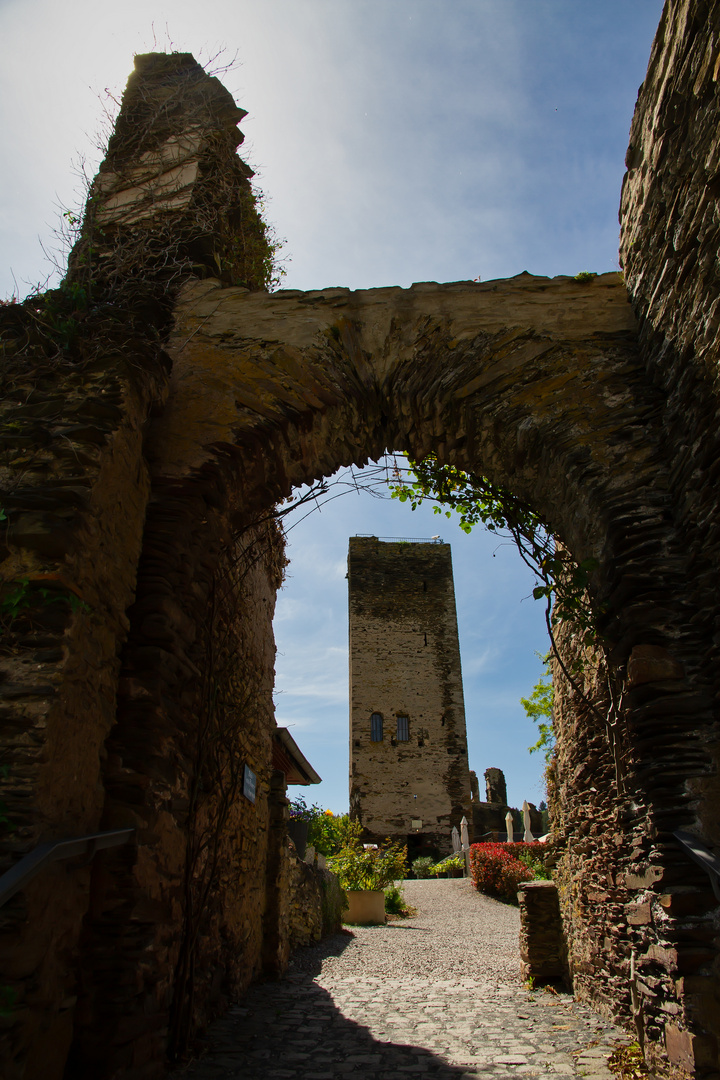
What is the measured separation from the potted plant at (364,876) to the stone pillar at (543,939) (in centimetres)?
574

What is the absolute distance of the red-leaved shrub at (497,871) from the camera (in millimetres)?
12422

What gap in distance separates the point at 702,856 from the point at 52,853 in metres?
2.10

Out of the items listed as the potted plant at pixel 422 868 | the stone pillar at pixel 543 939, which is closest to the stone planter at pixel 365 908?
the stone pillar at pixel 543 939

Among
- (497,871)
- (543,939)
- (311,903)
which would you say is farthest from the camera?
(497,871)

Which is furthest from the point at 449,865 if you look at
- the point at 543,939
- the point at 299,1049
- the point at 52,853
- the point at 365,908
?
the point at 52,853

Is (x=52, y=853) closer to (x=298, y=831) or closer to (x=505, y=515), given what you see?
(x=505, y=515)

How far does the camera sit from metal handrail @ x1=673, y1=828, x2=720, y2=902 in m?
2.08

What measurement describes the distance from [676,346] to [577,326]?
2.60 feet

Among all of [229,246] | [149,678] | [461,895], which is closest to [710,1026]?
[149,678]

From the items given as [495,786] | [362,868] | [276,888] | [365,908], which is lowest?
[365,908]

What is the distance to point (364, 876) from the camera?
10.8 meters

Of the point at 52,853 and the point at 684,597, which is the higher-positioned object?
the point at 684,597

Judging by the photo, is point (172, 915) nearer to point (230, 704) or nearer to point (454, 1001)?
point (230, 704)

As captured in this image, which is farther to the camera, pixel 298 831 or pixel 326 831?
pixel 326 831
